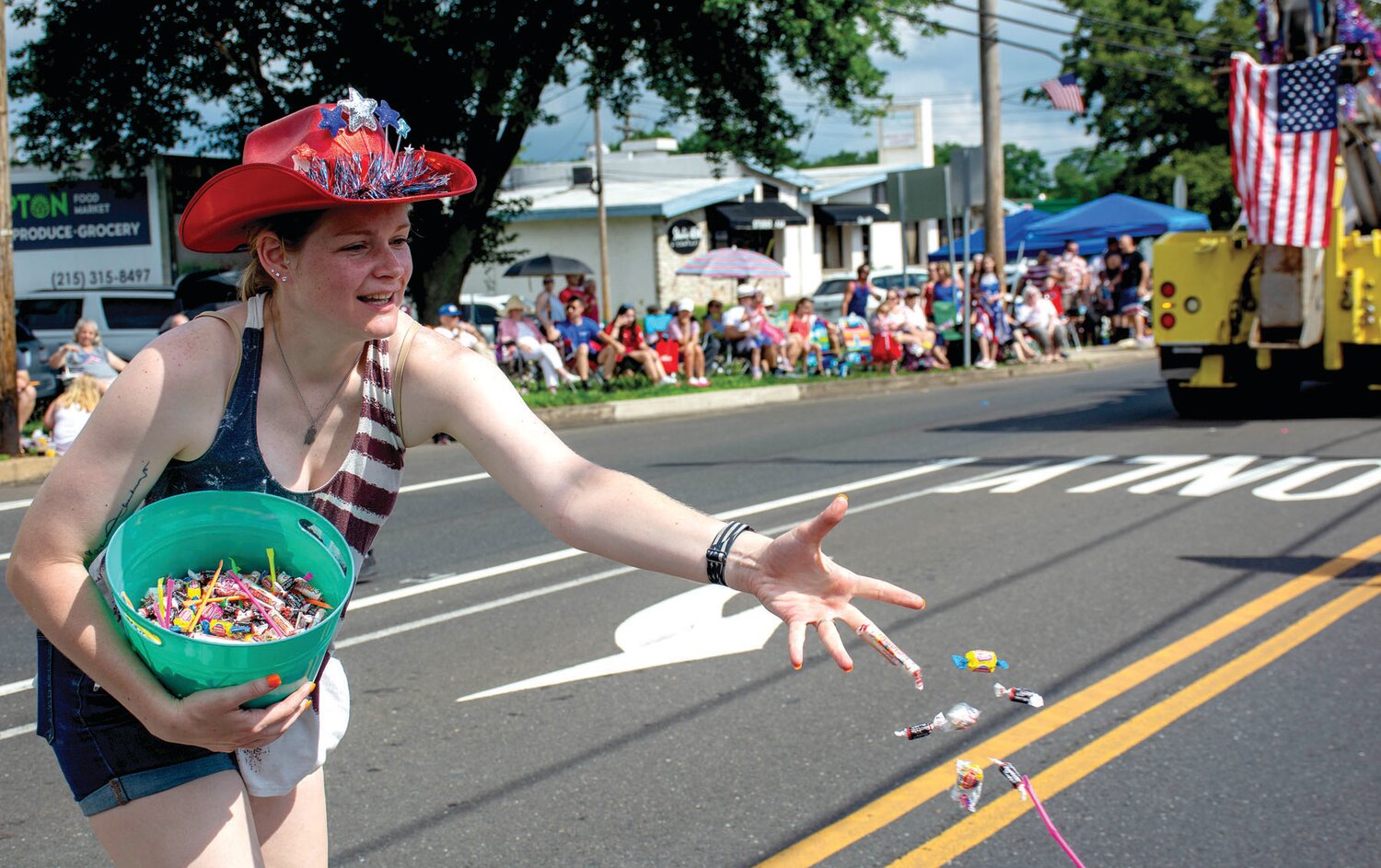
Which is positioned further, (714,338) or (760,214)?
(760,214)

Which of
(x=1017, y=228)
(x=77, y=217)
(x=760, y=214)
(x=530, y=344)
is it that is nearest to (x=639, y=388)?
(x=530, y=344)

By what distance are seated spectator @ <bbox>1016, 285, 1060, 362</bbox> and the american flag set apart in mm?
11533

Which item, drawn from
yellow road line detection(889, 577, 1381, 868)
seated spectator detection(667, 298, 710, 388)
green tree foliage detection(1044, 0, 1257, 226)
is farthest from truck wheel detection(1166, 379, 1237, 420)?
green tree foliage detection(1044, 0, 1257, 226)

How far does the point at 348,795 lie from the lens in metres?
4.59

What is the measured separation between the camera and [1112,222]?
33.7 metres

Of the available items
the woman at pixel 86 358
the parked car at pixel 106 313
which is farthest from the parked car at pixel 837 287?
the woman at pixel 86 358

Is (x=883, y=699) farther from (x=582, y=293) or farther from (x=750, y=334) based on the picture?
(x=582, y=293)

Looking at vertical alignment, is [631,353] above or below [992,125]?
below

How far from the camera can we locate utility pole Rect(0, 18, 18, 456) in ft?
42.1

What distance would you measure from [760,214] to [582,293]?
22.3 m

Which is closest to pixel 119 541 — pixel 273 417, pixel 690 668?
pixel 273 417

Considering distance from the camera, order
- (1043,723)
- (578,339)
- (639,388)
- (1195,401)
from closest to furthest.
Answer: (1043,723) → (1195,401) → (639,388) → (578,339)

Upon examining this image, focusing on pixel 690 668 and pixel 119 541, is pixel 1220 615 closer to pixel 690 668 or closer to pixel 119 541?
pixel 690 668

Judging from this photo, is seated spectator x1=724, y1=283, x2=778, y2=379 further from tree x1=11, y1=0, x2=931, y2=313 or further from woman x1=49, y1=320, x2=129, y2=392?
woman x1=49, y1=320, x2=129, y2=392
